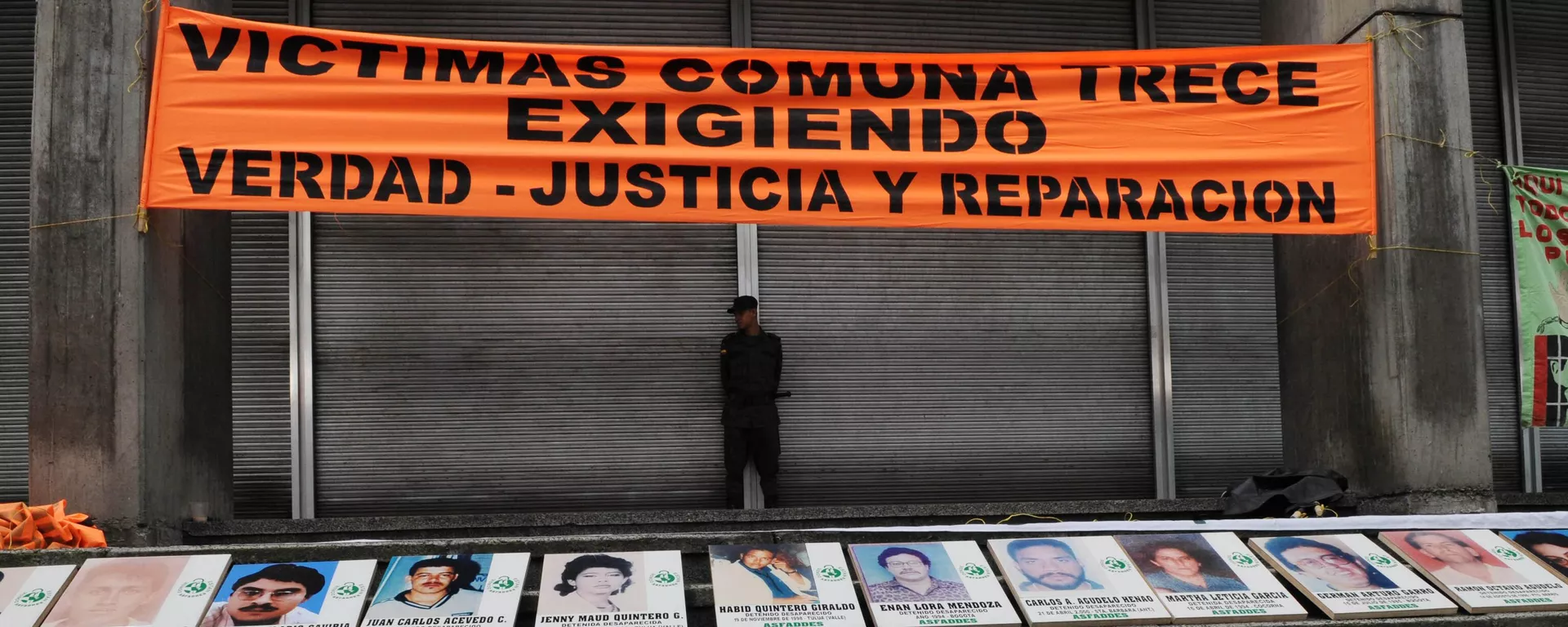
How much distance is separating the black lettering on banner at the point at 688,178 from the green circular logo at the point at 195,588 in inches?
107

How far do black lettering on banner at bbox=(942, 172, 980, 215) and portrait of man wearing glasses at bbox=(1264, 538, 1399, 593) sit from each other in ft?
7.07

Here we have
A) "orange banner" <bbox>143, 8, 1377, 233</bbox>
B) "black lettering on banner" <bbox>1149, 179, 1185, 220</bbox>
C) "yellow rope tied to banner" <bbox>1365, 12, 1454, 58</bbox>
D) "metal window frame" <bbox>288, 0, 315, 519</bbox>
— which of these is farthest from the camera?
"metal window frame" <bbox>288, 0, 315, 519</bbox>

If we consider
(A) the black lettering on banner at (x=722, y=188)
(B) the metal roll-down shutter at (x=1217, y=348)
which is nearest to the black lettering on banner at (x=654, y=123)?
(A) the black lettering on banner at (x=722, y=188)

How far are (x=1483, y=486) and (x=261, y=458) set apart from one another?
762 cm

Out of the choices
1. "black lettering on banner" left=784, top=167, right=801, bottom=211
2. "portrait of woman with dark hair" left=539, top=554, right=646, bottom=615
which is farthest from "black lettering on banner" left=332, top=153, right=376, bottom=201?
"portrait of woman with dark hair" left=539, top=554, right=646, bottom=615

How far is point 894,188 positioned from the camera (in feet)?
19.8

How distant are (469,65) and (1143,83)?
3.44 metres

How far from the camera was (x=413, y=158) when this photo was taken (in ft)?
19.0

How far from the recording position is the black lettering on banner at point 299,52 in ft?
18.9

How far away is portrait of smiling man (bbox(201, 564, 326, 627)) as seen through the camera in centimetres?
399

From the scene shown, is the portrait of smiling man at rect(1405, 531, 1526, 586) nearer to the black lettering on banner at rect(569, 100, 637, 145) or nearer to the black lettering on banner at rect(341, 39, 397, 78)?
the black lettering on banner at rect(569, 100, 637, 145)

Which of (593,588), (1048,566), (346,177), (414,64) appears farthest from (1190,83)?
(346,177)

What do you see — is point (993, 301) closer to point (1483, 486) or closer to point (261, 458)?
point (1483, 486)

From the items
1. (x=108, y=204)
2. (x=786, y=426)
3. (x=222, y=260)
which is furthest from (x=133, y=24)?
(x=786, y=426)
